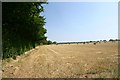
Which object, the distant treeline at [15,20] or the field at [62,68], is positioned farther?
the distant treeline at [15,20]

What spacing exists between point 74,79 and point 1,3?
15037mm

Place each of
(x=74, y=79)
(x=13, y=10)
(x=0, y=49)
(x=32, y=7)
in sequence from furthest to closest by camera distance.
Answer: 1. (x=32, y=7)
2. (x=13, y=10)
3. (x=0, y=49)
4. (x=74, y=79)

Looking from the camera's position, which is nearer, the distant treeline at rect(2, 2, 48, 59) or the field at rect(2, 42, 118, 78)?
the field at rect(2, 42, 118, 78)

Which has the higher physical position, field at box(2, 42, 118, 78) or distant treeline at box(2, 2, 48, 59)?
distant treeline at box(2, 2, 48, 59)

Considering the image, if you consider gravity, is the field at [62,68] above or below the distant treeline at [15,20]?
below

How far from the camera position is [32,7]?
30.4 meters

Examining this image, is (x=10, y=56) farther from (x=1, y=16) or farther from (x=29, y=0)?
(x=29, y=0)

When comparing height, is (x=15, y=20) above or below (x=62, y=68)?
above

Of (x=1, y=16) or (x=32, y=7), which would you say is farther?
(x=32, y=7)

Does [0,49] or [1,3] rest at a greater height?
[1,3]

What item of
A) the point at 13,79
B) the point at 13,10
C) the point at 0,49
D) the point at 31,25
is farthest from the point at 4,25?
the point at 13,79

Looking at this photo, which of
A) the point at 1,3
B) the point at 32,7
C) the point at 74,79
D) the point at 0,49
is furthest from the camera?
the point at 32,7

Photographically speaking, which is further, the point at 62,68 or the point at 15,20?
the point at 15,20

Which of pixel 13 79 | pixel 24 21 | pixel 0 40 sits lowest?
pixel 13 79
